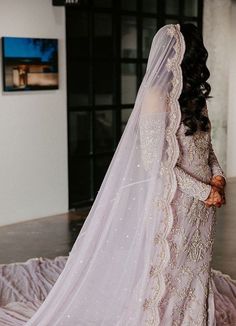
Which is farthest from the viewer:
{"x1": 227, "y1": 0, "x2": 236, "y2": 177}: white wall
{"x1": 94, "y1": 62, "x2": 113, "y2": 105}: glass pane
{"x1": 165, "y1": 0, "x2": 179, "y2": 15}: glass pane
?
{"x1": 227, "y1": 0, "x2": 236, "y2": 177}: white wall

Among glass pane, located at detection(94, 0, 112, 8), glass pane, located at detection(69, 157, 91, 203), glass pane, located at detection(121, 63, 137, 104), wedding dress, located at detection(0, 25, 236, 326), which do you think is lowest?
glass pane, located at detection(69, 157, 91, 203)

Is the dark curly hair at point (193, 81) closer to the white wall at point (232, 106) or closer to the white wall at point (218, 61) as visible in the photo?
the white wall at point (218, 61)

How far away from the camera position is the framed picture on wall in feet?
17.0

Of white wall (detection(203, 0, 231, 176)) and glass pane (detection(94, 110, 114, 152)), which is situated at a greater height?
white wall (detection(203, 0, 231, 176))

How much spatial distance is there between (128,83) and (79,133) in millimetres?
908

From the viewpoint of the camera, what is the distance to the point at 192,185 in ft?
7.77

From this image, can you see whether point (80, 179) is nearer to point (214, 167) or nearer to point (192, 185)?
point (214, 167)

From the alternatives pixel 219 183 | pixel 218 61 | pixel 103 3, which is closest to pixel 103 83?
pixel 103 3

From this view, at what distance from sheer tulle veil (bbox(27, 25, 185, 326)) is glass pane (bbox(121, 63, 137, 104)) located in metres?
3.92

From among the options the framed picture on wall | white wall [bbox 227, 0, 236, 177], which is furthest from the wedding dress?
white wall [bbox 227, 0, 236, 177]

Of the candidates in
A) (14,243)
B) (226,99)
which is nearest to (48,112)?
(14,243)

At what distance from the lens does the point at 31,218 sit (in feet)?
18.4

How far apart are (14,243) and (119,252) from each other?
7.96ft

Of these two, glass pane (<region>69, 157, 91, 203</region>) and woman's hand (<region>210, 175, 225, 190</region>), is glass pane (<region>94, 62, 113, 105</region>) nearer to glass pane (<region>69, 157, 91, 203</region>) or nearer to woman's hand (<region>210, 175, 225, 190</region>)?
glass pane (<region>69, 157, 91, 203</region>)
